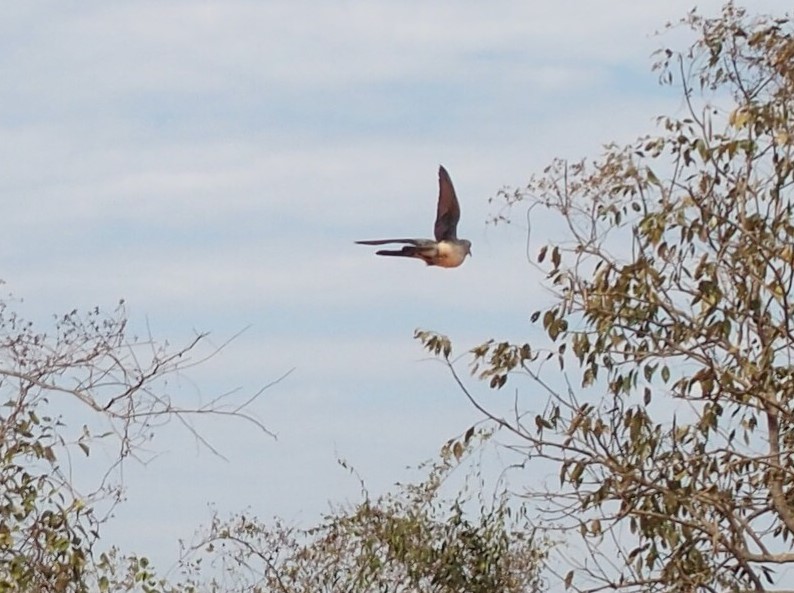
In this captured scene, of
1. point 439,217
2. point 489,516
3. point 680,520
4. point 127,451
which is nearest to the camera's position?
point 127,451

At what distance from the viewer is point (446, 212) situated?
32.0 ft

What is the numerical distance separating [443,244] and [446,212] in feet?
0.87

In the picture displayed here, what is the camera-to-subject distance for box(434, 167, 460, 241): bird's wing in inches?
381

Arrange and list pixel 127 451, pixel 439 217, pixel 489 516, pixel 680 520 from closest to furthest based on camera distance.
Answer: pixel 127 451 → pixel 680 520 → pixel 439 217 → pixel 489 516

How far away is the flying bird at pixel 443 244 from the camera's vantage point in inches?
374

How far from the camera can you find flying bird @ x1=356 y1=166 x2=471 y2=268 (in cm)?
951

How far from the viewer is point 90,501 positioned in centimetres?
789

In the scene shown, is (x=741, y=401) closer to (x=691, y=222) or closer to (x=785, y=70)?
(x=691, y=222)

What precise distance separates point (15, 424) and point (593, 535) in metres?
2.97

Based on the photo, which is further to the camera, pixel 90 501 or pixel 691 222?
pixel 691 222

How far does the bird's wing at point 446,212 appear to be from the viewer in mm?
9683

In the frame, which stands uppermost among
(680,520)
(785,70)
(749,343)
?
(785,70)

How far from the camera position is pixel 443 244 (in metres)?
9.58

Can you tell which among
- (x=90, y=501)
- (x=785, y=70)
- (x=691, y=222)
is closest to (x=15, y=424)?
(x=90, y=501)
